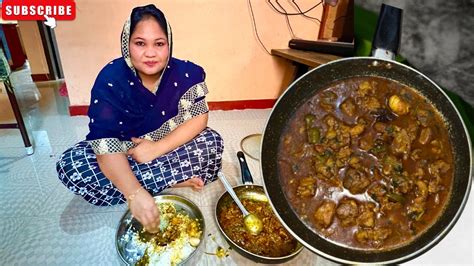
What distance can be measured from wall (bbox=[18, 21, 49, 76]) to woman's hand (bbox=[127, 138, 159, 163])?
272 cm

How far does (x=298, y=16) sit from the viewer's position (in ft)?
7.70

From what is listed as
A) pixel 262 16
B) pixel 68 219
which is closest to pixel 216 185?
pixel 68 219

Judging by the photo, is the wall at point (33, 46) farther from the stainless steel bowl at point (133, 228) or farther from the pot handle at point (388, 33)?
the pot handle at point (388, 33)

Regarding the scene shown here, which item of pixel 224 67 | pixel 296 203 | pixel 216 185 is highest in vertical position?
pixel 296 203

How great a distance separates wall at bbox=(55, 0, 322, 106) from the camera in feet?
7.03

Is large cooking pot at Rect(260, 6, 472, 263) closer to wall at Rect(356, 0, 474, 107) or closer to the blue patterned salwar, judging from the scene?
wall at Rect(356, 0, 474, 107)

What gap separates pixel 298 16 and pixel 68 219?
2109 mm

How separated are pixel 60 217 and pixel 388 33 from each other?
4.92ft

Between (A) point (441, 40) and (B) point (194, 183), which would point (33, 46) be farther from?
(A) point (441, 40)

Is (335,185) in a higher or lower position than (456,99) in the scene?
lower

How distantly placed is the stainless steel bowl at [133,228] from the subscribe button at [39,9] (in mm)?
1669

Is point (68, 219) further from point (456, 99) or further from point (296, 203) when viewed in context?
point (456, 99)

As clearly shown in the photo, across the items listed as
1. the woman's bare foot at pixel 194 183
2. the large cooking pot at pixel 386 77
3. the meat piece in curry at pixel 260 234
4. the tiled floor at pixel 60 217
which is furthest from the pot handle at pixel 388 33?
the woman's bare foot at pixel 194 183

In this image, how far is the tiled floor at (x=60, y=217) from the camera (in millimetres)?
1143
